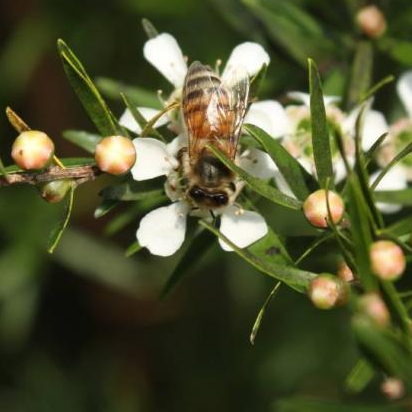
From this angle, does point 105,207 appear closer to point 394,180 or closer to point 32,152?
point 32,152

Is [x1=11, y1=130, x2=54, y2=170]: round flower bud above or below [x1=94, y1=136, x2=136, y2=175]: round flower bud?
above

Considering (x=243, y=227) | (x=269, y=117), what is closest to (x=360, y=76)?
(x=269, y=117)

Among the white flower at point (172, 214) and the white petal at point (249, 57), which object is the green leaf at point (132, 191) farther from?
the white petal at point (249, 57)

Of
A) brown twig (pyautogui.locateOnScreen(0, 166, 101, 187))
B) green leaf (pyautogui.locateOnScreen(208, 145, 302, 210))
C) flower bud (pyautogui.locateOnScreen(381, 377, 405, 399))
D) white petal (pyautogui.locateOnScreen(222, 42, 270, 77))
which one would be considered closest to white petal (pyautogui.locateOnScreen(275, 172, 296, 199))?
green leaf (pyautogui.locateOnScreen(208, 145, 302, 210))

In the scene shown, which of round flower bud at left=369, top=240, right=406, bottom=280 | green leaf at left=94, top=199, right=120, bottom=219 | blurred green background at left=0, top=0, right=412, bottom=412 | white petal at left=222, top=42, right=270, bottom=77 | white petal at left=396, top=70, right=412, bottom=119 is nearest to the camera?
round flower bud at left=369, top=240, right=406, bottom=280

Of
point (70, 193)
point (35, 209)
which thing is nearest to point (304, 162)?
point (70, 193)

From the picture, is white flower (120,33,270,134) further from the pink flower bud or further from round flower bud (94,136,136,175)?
the pink flower bud

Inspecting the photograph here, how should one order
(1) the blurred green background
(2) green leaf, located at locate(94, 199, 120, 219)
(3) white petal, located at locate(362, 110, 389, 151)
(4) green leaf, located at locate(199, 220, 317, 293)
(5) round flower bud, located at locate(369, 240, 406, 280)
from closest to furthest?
(5) round flower bud, located at locate(369, 240, 406, 280)
(4) green leaf, located at locate(199, 220, 317, 293)
(2) green leaf, located at locate(94, 199, 120, 219)
(3) white petal, located at locate(362, 110, 389, 151)
(1) the blurred green background
